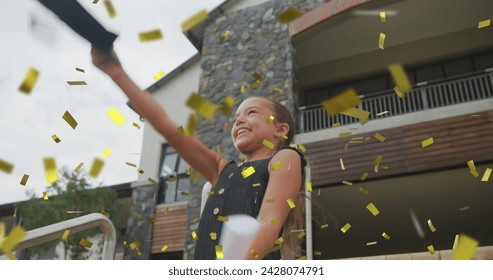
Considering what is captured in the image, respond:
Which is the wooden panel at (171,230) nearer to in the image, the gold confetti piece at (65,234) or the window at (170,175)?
the window at (170,175)

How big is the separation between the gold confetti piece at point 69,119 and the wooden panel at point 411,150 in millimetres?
6310

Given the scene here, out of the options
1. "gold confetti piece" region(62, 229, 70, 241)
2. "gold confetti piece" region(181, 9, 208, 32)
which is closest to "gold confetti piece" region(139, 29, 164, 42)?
"gold confetti piece" region(181, 9, 208, 32)

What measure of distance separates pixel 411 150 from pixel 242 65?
3.35 meters

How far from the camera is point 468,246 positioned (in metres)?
1.36

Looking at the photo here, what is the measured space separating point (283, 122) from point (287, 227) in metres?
0.52

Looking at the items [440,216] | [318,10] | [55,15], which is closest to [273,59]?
[318,10]

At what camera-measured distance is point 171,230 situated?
10.6 m

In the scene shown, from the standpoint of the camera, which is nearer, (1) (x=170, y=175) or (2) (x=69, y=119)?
(2) (x=69, y=119)

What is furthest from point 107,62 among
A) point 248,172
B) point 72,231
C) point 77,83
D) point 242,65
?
point 242,65

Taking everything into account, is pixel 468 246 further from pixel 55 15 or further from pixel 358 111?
pixel 55 15

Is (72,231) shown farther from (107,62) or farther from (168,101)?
(168,101)

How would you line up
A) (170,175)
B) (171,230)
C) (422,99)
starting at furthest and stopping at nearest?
(170,175)
(171,230)
(422,99)

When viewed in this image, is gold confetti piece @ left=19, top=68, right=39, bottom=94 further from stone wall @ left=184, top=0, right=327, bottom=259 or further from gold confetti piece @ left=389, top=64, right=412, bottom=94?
stone wall @ left=184, top=0, right=327, bottom=259

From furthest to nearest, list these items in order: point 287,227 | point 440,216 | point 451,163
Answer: point 440,216, point 451,163, point 287,227
